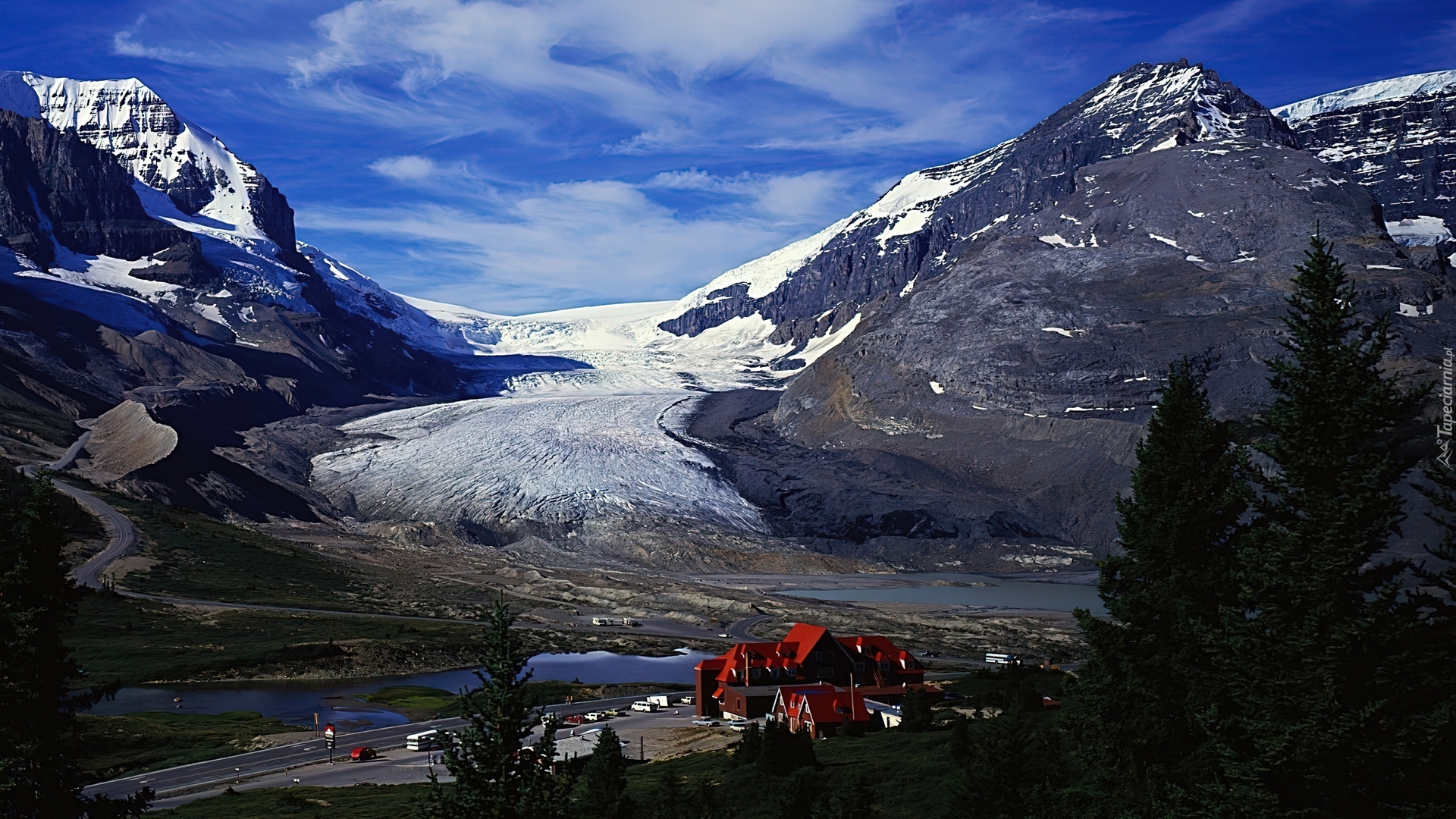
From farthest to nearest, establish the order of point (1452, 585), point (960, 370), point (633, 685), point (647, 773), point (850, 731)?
point (960, 370), point (633, 685), point (850, 731), point (647, 773), point (1452, 585)

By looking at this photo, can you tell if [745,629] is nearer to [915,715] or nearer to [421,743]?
[421,743]

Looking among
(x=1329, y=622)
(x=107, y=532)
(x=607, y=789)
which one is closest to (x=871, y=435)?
(x=107, y=532)

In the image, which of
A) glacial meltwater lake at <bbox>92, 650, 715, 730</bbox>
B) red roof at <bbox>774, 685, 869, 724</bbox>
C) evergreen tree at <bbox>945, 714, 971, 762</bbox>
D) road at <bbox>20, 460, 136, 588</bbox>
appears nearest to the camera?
evergreen tree at <bbox>945, 714, 971, 762</bbox>

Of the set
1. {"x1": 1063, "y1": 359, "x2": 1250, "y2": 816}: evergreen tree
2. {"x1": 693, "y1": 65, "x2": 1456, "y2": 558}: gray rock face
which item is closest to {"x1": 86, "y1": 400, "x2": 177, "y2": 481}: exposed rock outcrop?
{"x1": 693, "y1": 65, "x2": 1456, "y2": 558}: gray rock face

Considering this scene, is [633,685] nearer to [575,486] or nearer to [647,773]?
[647,773]

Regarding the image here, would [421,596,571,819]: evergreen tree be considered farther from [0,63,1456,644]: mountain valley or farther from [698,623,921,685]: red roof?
[0,63,1456,644]: mountain valley

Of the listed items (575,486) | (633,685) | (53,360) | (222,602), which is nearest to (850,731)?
(633,685)
